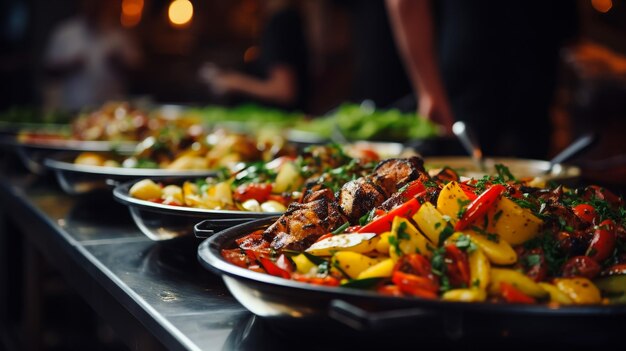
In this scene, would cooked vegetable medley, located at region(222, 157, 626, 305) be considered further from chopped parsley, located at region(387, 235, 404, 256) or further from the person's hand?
the person's hand

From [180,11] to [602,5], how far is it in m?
7.91

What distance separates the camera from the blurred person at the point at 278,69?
5504 mm

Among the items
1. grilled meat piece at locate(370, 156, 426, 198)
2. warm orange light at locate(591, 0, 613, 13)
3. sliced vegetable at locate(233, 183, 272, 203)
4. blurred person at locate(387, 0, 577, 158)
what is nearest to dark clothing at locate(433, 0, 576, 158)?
blurred person at locate(387, 0, 577, 158)

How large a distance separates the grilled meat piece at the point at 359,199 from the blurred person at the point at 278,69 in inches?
171

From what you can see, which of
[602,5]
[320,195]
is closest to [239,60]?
[602,5]

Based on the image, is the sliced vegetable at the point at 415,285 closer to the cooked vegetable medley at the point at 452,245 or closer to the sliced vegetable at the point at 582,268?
the cooked vegetable medley at the point at 452,245

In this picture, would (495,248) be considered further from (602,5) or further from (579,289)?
(602,5)

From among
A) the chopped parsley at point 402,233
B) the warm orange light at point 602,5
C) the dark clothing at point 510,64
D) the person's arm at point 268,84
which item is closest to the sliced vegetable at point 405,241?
the chopped parsley at point 402,233

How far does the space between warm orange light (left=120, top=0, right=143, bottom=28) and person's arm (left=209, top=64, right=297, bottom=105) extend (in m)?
6.96

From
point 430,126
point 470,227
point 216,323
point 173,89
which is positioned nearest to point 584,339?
point 470,227

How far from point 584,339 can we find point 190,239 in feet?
3.07

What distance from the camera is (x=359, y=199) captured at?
1262mm

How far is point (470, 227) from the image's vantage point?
1083 mm

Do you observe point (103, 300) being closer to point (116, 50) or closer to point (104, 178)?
point (104, 178)
